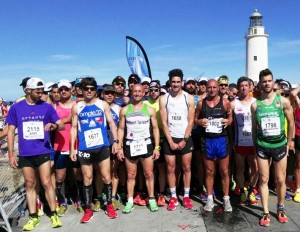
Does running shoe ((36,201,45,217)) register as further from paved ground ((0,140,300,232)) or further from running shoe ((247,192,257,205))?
running shoe ((247,192,257,205))

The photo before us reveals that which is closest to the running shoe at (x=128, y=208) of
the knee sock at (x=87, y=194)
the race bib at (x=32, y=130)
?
the knee sock at (x=87, y=194)

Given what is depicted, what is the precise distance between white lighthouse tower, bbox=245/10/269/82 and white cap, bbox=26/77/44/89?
45977 millimetres

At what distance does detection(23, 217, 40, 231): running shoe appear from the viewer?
4.78 m

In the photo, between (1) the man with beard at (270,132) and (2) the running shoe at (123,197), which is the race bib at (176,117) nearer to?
(1) the man with beard at (270,132)

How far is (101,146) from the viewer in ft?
16.7

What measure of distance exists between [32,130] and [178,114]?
2259 millimetres

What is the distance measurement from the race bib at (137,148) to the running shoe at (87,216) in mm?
1106

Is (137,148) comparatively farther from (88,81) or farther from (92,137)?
(88,81)

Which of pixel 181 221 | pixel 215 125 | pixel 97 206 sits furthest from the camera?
pixel 97 206

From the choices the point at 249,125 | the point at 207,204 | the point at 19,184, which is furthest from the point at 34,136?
the point at 249,125

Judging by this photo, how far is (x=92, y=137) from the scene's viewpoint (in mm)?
5047

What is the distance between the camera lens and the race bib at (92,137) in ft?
16.5

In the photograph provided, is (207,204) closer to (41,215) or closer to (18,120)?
(41,215)

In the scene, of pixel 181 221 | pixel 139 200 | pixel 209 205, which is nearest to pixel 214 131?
pixel 209 205
